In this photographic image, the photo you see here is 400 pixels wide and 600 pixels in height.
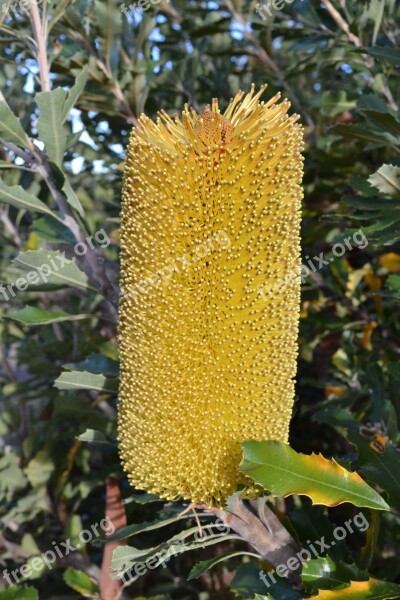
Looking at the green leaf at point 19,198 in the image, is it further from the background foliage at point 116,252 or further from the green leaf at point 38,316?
the green leaf at point 38,316

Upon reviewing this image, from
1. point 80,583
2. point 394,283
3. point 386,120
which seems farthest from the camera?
point 80,583

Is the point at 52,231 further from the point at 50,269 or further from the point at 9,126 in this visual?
the point at 9,126

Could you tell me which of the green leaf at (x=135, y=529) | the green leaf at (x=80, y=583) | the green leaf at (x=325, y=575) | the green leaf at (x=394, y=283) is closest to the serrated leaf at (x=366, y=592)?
the green leaf at (x=325, y=575)

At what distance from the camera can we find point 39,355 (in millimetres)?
2191

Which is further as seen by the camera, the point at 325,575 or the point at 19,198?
the point at 19,198

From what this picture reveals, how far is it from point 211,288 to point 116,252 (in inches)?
38.1

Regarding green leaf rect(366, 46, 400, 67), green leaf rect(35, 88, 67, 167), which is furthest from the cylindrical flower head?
green leaf rect(366, 46, 400, 67)

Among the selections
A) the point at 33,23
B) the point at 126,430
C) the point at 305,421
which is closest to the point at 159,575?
the point at 305,421

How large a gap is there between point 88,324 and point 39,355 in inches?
9.4

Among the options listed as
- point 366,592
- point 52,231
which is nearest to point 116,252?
point 52,231

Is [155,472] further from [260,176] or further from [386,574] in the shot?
[386,574]

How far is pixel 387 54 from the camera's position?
4.58 ft

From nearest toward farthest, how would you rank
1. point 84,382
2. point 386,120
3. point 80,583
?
1. point 84,382
2. point 386,120
3. point 80,583

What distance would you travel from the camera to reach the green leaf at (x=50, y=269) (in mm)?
1204
